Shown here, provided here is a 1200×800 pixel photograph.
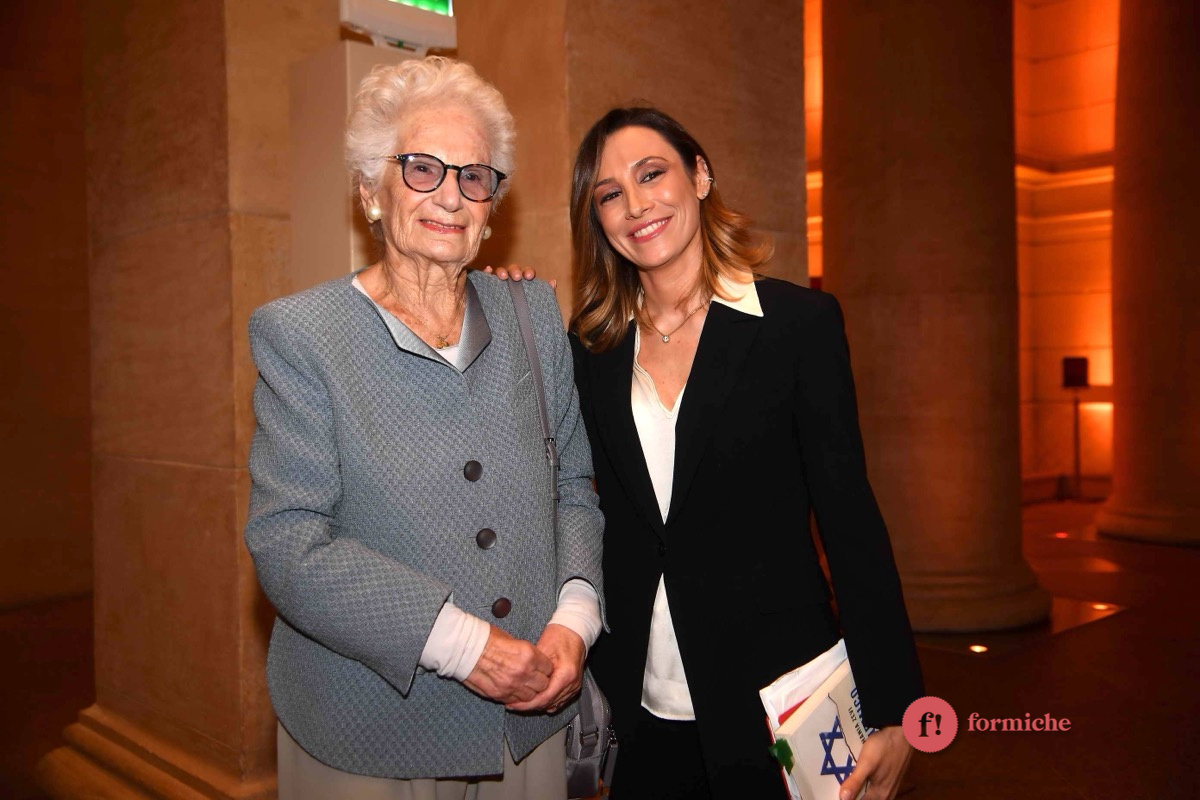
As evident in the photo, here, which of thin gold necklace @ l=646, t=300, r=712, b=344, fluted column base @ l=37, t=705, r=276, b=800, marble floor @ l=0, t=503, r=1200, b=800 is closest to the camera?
thin gold necklace @ l=646, t=300, r=712, b=344

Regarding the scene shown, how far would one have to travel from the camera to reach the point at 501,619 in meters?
2.06

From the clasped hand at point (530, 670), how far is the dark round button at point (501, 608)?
9 cm

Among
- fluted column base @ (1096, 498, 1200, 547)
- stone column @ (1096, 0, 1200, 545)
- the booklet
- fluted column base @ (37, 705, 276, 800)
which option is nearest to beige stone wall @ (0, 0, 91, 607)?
fluted column base @ (37, 705, 276, 800)

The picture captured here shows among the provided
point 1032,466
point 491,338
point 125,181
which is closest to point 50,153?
point 125,181

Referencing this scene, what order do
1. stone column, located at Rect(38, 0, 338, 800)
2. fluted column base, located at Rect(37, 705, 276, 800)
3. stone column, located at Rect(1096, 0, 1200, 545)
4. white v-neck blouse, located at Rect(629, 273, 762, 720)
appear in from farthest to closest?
stone column, located at Rect(1096, 0, 1200, 545) → fluted column base, located at Rect(37, 705, 276, 800) → stone column, located at Rect(38, 0, 338, 800) → white v-neck blouse, located at Rect(629, 273, 762, 720)

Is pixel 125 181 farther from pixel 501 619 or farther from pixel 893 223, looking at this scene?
pixel 893 223

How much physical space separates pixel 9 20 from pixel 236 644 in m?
7.38

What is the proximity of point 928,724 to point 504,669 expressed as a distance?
3.34 feet

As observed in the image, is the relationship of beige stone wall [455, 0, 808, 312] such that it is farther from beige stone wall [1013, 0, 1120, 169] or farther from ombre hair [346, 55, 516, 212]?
beige stone wall [1013, 0, 1120, 169]

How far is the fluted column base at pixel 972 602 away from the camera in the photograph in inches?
286

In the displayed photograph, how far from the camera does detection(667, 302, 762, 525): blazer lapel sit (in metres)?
2.28

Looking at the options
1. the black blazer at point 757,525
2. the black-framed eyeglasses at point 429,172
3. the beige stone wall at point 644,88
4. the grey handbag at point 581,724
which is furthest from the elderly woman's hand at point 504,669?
the beige stone wall at point 644,88

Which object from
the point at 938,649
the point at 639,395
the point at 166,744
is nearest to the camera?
the point at 639,395

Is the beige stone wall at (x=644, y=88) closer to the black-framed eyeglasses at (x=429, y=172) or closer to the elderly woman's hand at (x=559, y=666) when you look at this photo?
the black-framed eyeglasses at (x=429, y=172)
